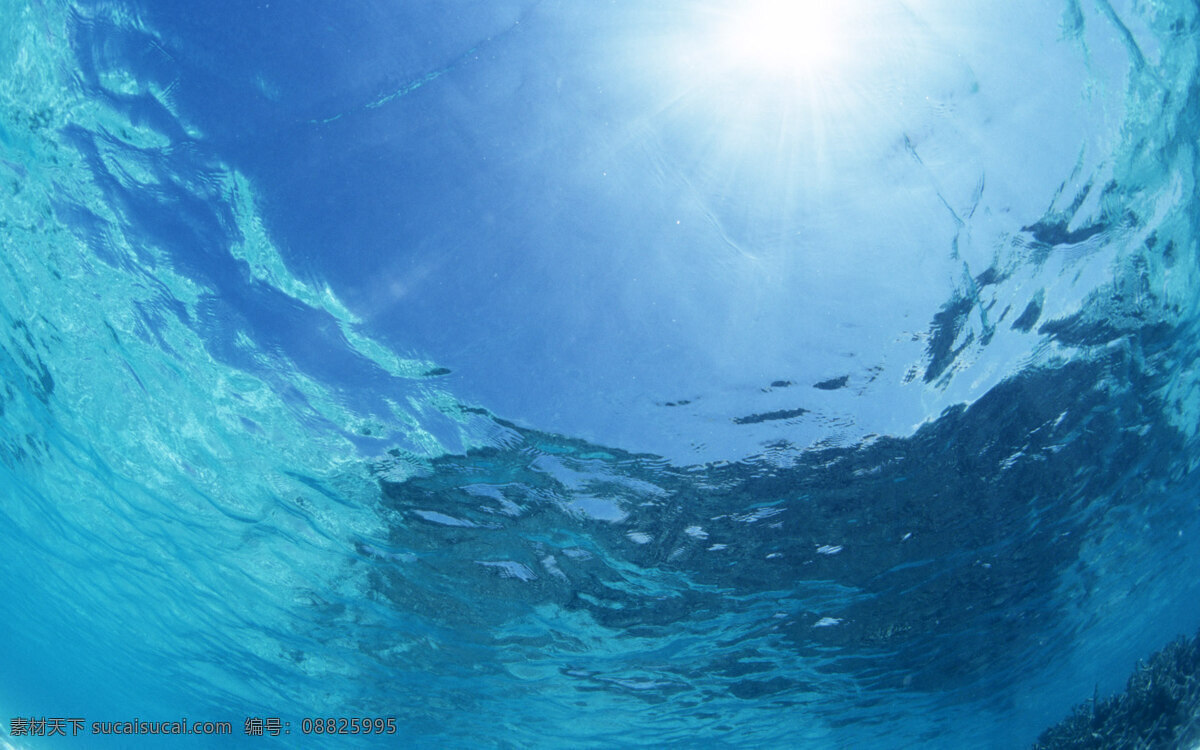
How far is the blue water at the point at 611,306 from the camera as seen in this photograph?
20.4 ft

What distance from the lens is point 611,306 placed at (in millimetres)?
7605

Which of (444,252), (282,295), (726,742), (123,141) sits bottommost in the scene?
(726,742)

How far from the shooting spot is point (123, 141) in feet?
24.2

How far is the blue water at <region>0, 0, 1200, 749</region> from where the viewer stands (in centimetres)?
622

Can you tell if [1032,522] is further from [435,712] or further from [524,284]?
[435,712]

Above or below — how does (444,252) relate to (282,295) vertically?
below

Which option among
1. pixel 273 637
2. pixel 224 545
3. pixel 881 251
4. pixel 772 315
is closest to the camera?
pixel 881 251

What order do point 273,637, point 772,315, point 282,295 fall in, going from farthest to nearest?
point 273,637, point 282,295, point 772,315

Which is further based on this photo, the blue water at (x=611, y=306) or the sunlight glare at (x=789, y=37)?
the blue water at (x=611, y=306)

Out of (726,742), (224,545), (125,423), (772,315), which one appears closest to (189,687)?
(224,545)

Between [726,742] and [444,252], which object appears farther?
[726,742]

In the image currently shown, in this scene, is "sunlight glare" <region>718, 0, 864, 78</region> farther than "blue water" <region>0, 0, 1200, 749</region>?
No

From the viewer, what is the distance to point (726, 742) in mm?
24047

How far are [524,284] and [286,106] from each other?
3493 millimetres
